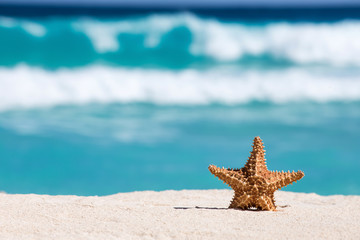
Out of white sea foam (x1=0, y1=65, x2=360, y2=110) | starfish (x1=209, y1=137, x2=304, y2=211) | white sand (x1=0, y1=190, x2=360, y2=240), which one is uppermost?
white sea foam (x1=0, y1=65, x2=360, y2=110)

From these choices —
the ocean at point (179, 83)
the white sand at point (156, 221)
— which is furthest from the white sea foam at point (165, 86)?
the white sand at point (156, 221)

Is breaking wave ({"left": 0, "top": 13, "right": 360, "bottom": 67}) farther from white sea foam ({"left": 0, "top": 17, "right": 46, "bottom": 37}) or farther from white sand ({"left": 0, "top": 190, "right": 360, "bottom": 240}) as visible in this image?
white sand ({"left": 0, "top": 190, "right": 360, "bottom": 240})

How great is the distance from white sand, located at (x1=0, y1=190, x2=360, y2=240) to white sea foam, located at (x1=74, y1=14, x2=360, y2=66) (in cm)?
1391

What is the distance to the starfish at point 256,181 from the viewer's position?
4.53 metres

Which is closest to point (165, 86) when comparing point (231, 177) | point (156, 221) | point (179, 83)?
point (179, 83)

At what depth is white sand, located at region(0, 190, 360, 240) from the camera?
3.59 m

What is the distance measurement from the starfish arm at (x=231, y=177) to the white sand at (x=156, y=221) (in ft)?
0.87

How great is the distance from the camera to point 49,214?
414 cm

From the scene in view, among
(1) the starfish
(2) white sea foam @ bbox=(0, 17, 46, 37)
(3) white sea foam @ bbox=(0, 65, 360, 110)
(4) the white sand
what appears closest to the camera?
(4) the white sand

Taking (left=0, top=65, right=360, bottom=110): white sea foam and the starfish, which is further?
(left=0, top=65, right=360, bottom=110): white sea foam

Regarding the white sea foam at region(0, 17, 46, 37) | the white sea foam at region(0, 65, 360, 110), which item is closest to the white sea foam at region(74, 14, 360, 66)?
the white sea foam at region(0, 17, 46, 37)

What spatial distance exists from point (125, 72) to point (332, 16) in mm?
9279

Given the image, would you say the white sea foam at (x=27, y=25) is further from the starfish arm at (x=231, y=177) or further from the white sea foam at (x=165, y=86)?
the starfish arm at (x=231, y=177)

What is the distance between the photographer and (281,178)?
182 inches
